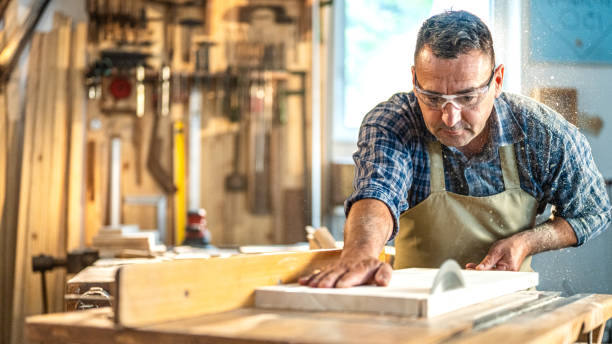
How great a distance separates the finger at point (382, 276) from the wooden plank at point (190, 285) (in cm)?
20

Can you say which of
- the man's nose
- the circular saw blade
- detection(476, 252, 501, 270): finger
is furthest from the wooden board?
the man's nose

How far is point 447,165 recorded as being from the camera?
A: 6.84 feet

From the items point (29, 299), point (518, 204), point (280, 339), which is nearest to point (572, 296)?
point (518, 204)

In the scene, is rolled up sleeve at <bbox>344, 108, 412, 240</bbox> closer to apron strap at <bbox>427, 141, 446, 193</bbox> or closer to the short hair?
apron strap at <bbox>427, 141, 446, 193</bbox>

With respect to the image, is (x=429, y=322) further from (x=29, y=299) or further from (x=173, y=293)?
(x=29, y=299)

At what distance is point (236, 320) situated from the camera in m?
1.13

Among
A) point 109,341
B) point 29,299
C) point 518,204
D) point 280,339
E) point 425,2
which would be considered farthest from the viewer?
point 425,2

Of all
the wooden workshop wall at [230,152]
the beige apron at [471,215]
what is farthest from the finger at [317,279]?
the wooden workshop wall at [230,152]

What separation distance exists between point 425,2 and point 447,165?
2922 millimetres

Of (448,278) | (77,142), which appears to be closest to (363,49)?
(77,142)

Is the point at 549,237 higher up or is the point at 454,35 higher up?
the point at 454,35

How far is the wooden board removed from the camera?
117 centimetres

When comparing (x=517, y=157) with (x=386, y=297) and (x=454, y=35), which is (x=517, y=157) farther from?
(x=386, y=297)

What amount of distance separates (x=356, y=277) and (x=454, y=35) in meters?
0.74
